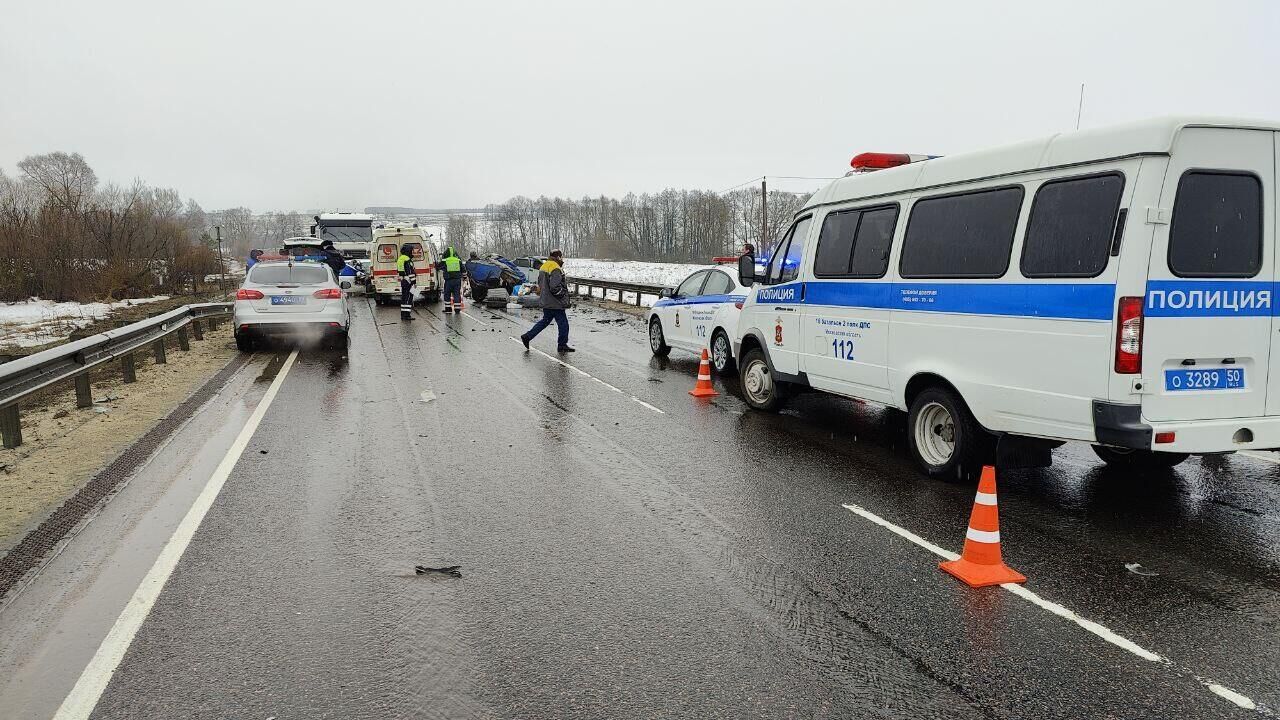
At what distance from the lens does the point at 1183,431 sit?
480cm

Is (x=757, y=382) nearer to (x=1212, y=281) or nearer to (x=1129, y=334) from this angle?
(x=1129, y=334)

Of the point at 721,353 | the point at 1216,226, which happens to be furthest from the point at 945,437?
the point at 721,353

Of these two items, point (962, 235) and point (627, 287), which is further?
point (627, 287)

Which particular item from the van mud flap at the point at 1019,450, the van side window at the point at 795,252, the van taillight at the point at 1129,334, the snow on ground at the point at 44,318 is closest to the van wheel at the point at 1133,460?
the van mud flap at the point at 1019,450

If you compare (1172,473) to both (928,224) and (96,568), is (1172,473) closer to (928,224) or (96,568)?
(928,224)

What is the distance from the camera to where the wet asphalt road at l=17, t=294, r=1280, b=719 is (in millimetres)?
3225

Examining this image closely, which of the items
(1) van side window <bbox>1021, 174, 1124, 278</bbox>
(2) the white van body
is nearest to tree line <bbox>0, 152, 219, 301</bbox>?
(2) the white van body

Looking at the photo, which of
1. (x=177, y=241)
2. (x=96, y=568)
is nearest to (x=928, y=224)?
(x=96, y=568)

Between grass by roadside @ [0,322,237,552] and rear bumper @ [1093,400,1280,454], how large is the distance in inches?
271

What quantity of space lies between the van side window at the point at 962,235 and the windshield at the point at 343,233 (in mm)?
34970

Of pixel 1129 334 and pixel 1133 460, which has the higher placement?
pixel 1129 334

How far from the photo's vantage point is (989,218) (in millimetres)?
5777

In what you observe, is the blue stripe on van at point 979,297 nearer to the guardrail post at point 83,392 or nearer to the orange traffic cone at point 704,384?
the orange traffic cone at point 704,384

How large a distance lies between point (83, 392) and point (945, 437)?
9.67m
